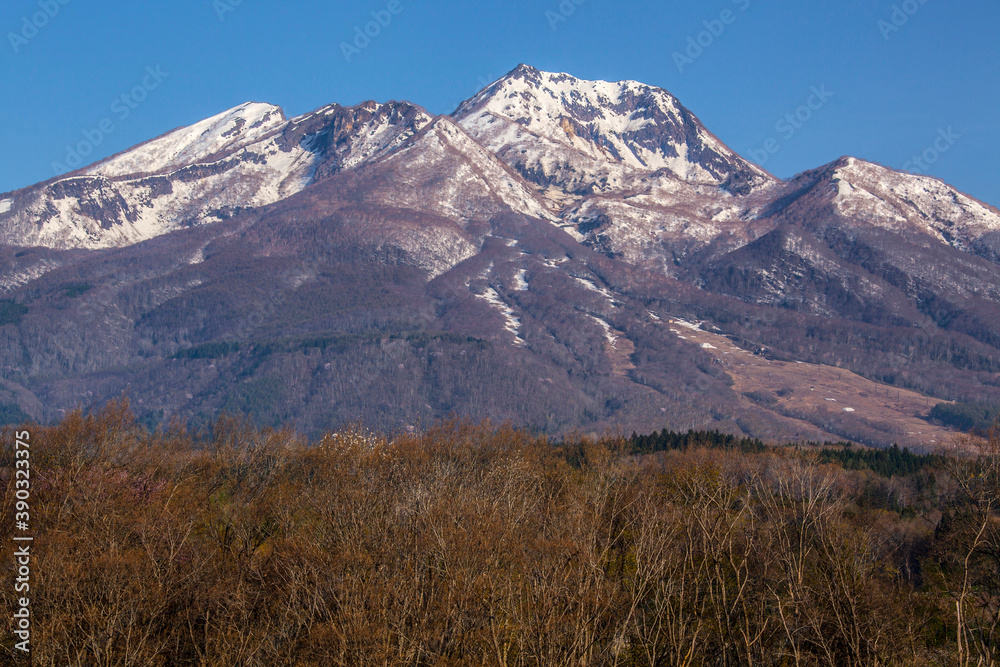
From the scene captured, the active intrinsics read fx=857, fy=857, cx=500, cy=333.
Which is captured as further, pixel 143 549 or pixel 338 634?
pixel 143 549

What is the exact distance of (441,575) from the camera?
4638 cm

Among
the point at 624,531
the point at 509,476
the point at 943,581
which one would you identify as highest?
the point at 509,476

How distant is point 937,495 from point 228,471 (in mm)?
74872

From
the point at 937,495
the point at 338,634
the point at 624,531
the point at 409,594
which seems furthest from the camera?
the point at 937,495

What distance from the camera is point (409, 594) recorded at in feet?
133

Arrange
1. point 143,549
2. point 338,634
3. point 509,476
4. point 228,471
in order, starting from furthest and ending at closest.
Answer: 1. point 228,471
2. point 509,476
3. point 143,549
4. point 338,634

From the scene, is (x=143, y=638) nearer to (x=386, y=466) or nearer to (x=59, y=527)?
(x=59, y=527)

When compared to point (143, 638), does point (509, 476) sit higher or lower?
higher

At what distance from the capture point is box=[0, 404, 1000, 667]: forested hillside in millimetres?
38156

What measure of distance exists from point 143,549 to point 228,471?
28.4 meters

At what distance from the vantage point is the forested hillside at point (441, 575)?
38.2 m

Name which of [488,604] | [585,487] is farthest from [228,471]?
[488,604]

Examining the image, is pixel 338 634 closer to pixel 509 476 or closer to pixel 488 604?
pixel 488 604

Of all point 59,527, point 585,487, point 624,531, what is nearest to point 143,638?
point 59,527
